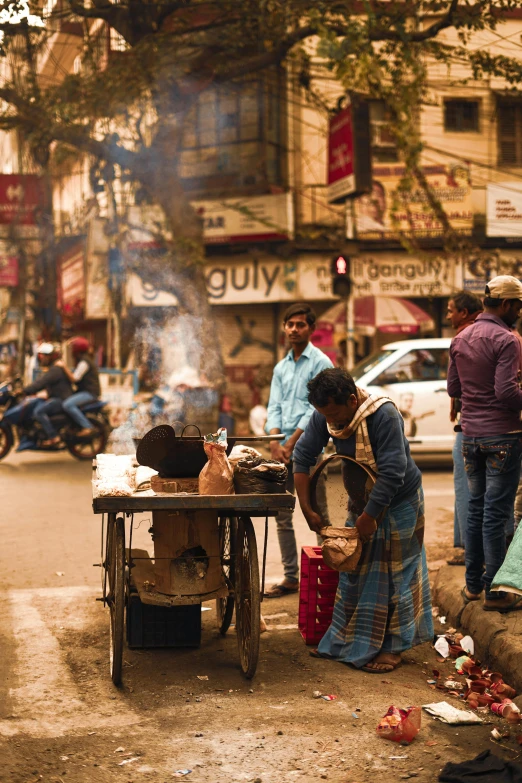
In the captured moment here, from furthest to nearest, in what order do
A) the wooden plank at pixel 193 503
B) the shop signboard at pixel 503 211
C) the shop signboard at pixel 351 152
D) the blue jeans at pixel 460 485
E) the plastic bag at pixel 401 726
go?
the shop signboard at pixel 503 211, the shop signboard at pixel 351 152, the blue jeans at pixel 460 485, the wooden plank at pixel 193 503, the plastic bag at pixel 401 726

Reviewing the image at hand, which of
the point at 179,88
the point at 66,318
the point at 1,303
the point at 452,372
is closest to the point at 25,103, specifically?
the point at 179,88

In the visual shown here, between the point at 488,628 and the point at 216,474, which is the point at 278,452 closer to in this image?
the point at 216,474

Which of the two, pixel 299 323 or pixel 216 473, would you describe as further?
pixel 299 323

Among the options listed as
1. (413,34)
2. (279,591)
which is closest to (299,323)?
(279,591)

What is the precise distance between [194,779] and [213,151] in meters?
18.3

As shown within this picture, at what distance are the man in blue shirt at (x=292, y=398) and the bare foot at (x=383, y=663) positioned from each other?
5.21 feet

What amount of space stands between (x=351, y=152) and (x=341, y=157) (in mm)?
594

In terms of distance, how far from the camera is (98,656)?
5098 mm

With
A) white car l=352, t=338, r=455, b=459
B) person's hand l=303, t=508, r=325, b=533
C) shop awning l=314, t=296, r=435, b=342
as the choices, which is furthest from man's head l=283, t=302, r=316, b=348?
shop awning l=314, t=296, r=435, b=342

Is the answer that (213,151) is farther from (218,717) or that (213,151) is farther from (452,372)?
(218,717)

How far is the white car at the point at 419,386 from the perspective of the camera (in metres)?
12.8

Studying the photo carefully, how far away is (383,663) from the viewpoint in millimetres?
4812

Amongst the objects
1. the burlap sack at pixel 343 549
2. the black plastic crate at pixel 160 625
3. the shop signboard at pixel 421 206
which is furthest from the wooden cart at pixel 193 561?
the shop signboard at pixel 421 206

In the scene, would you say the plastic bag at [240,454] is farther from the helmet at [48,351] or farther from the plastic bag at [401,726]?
the helmet at [48,351]
